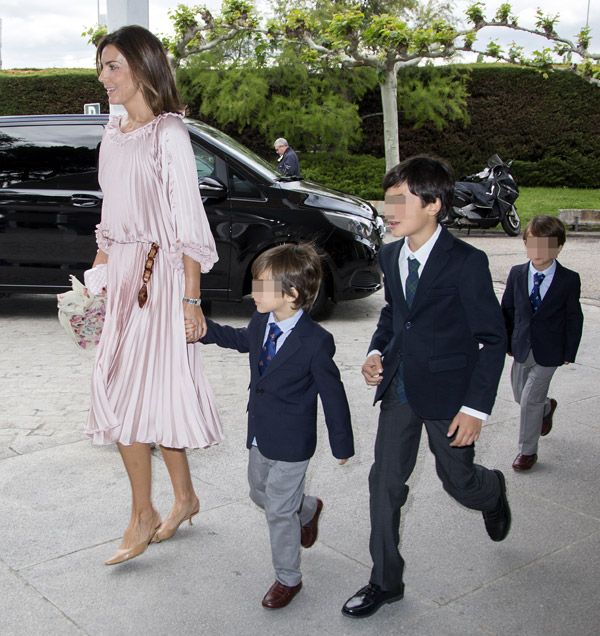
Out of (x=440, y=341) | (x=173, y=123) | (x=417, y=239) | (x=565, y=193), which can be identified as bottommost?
(x=565, y=193)

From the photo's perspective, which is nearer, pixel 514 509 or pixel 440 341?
pixel 440 341

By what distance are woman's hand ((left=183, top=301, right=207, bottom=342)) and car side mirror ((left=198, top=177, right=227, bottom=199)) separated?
485cm

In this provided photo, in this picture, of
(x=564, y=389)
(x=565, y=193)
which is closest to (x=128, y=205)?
(x=564, y=389)

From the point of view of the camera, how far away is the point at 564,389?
20.9ft

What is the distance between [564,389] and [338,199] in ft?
10.6

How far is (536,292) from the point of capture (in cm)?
464

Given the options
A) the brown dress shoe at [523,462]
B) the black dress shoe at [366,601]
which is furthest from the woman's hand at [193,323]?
the brown dress shoe at [523,462]

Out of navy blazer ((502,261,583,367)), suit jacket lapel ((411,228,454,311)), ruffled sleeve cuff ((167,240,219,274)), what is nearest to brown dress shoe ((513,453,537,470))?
navy blazer ((502,261,583,367))

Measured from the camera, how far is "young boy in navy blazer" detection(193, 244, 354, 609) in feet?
10.3

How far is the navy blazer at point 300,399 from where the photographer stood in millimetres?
3119

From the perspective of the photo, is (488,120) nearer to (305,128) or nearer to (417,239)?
(305,128)

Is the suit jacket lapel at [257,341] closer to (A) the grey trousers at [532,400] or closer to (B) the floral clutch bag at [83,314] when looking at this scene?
(B) the floral clutch bag at [83,314]

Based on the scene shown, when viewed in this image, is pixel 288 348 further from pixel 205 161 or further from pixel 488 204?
pixel 488 204

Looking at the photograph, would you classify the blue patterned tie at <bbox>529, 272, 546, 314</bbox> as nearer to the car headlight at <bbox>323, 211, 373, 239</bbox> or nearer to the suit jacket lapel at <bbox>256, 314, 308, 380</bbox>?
the suit jacket lapel at <bbox>256, 314, 308, 380</bbox>
